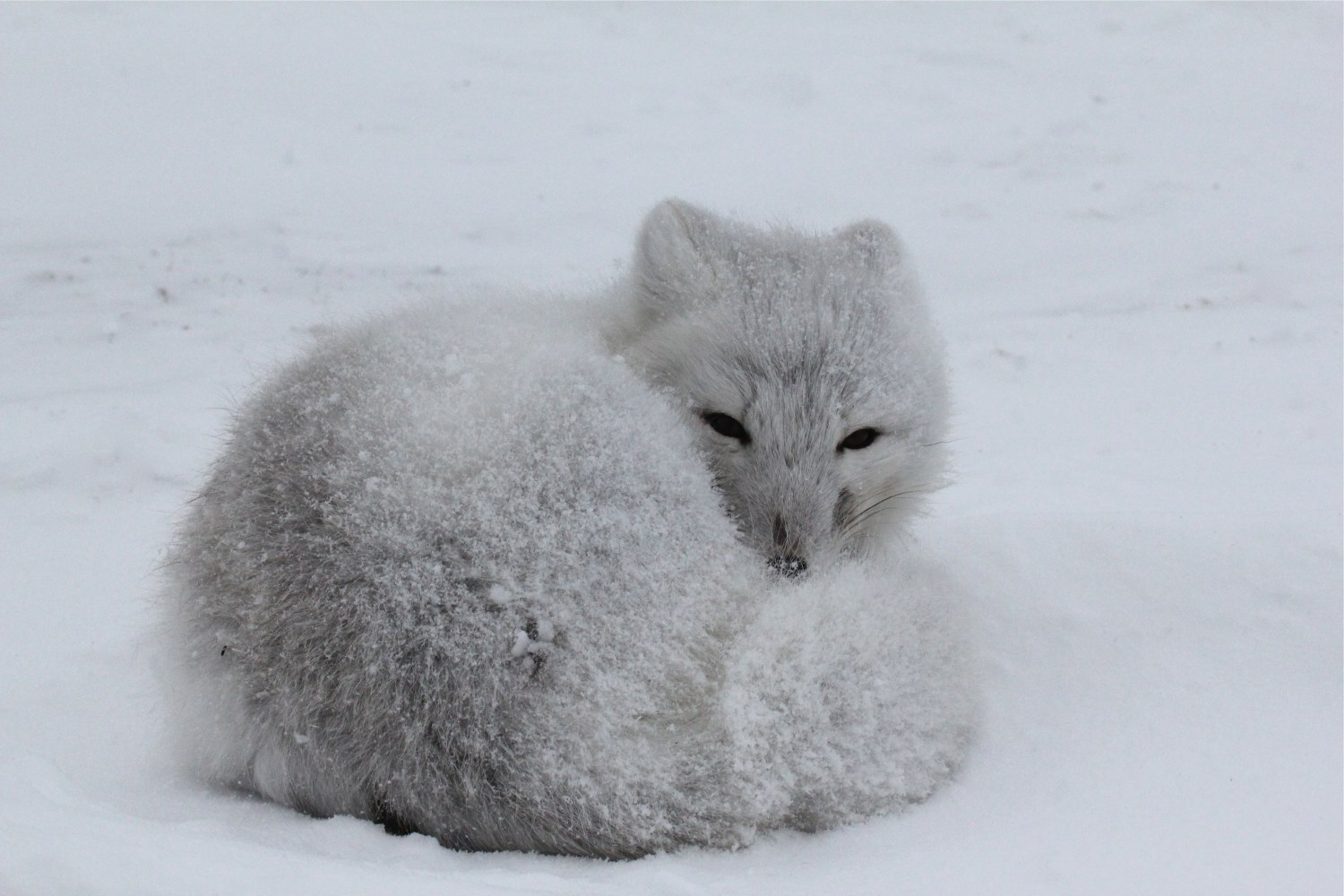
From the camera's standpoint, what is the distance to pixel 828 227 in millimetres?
7793

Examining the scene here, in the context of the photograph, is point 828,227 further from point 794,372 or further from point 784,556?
point 784,556

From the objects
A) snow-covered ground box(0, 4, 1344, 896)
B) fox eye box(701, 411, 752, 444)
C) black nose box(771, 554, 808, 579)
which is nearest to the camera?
snow-covered ground box(0, 4, 1344, 896)

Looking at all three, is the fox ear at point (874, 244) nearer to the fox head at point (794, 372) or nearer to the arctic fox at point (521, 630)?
the fox head at point (794, 372)

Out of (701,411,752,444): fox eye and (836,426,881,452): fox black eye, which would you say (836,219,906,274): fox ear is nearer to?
(836,426,881,452): fox black eye

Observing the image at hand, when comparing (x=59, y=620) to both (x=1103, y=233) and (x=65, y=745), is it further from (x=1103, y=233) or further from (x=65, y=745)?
(x=1103, y=233)

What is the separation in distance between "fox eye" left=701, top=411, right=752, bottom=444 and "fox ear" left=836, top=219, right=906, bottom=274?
0.72m

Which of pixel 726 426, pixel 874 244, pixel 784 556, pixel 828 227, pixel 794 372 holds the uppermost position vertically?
pixel 874 244

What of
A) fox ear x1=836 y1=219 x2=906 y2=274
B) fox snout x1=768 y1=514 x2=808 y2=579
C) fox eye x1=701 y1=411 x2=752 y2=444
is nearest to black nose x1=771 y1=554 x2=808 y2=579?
fox snout x1=768 y1=514 x2=808 y2=579

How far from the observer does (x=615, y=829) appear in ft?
6.37

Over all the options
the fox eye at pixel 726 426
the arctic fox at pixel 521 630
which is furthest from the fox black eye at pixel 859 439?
the arctic fox at pixel 521 630

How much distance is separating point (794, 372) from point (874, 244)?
28.7 inches

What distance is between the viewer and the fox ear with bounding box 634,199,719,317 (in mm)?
3021

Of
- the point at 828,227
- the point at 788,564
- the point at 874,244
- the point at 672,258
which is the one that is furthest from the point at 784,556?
the point at 828,227

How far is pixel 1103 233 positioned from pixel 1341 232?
5.25 feet
